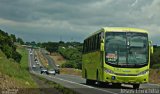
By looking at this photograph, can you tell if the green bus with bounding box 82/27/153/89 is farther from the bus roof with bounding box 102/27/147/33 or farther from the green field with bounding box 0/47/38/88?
the green field with bounding box 0/47/38/88

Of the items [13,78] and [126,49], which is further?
[126,49]

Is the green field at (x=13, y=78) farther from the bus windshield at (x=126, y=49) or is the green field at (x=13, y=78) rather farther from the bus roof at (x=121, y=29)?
the bus roof at (x=121, y=29)

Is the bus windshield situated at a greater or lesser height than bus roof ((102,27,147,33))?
lesser

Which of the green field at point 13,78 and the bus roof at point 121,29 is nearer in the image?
the green field at point 13,78

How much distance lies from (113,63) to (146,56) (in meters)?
2.03

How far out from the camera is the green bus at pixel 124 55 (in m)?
28.0

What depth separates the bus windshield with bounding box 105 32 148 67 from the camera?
28.1 m

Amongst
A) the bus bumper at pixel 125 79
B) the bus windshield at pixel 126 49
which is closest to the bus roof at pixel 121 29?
the bus windshield at pixel 126 49

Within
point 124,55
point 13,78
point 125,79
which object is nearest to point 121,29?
point 124,55

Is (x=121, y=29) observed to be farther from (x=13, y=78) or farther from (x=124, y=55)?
(x=13, y=78)

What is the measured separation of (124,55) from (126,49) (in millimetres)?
385

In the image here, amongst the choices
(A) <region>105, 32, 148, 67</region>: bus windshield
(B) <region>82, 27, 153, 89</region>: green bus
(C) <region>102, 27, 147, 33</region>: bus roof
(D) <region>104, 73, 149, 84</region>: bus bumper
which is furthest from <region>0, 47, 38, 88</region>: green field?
(C) <region>102, 27, 147, 33</region>: bus roof

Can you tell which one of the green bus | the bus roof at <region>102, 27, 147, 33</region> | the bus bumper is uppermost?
the bus roof at <region>102, 27, 147, 33</region>

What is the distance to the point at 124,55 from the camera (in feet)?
92.8
